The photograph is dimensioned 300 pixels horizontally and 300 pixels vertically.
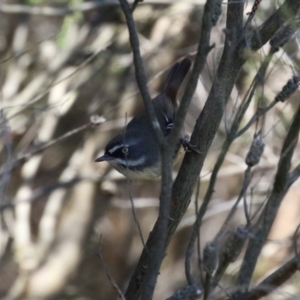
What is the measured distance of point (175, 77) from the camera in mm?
5098

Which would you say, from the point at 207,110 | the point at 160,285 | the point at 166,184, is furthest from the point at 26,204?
the point at 166,184

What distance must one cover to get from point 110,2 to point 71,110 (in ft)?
5.00

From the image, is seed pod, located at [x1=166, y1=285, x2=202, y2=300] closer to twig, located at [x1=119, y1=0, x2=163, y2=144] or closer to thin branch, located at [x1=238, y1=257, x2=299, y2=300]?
thin branch, located at [x1=238, y1=257, x2=299, y2=300]

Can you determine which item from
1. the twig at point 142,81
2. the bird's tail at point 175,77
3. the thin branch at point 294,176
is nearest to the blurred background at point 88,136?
the bird's tail at point 175,77

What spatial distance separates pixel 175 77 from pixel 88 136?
9.63 feet

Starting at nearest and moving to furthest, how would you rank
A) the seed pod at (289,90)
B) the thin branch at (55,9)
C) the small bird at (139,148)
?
1. the seed pod at (289,90)
2. the small bird at (139,148)
3. the thin branch at (55,9)

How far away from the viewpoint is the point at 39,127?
7.14m

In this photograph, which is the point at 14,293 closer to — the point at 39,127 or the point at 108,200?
the point at 108,200

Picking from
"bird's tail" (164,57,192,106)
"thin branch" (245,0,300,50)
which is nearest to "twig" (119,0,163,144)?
"thin branch" (245,0,300,50)

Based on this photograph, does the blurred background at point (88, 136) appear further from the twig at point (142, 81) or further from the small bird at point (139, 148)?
the twig at point (142, 81)

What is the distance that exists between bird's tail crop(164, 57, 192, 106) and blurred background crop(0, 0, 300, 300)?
1.50 meters

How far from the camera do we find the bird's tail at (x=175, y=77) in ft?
16.6

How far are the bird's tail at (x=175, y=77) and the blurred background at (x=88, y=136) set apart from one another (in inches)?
59.0

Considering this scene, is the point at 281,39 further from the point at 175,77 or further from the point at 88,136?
the point at 88,136
